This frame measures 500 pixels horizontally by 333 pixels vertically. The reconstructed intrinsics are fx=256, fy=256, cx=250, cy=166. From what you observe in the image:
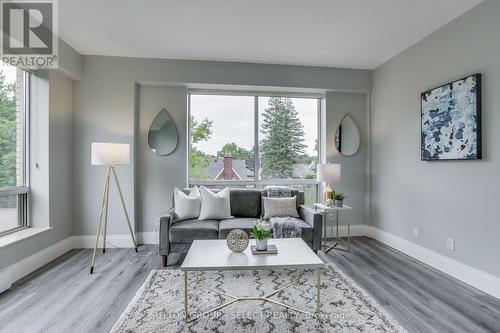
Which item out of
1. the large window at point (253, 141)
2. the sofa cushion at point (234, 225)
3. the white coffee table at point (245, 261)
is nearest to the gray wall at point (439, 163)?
the large window at point (253, 141)

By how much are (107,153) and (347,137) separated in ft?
12.0

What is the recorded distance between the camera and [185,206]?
11.2 ft

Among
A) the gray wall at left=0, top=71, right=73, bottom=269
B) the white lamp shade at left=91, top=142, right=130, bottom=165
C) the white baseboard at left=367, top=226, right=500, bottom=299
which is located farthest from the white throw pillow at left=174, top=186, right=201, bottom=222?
the white baseboard at left=367, top=226, right=500, bottom=299

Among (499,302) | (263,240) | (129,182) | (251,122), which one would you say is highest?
(251,122)

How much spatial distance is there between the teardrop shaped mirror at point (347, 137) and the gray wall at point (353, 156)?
7 cm

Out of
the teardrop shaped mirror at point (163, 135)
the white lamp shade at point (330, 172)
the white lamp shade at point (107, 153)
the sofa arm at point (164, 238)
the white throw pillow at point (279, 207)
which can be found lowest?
the sofa arm at point (164, 238)

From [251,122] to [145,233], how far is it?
2476 millimetres

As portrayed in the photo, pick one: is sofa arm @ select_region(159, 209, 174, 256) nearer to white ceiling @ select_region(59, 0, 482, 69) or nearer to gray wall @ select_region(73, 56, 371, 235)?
gray wall @ select_region(73, 56, 371, 235)

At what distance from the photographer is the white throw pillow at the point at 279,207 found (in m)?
3.57

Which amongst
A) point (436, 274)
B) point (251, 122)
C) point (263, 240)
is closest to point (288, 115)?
point (251, 122)

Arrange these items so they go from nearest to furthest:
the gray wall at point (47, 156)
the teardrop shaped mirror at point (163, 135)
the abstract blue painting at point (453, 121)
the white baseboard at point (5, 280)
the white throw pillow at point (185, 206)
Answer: the white baseboard at point (5, 280) → the abstract blue painting at point (453, 121) → the gray wall at point (47, 156) → the white throw pillow at point (185, 206) → the teardrop shaped mirror at point (163, 135)

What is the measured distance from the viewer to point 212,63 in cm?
395

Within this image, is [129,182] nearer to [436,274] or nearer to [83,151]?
[83,151]

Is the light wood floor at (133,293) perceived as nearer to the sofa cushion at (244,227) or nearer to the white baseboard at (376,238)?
the white baseboard at (376,238)
